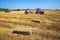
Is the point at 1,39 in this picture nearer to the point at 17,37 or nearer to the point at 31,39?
the point at 17,37

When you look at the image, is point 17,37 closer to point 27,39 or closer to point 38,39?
point 27,39

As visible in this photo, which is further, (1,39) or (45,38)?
(45,38)

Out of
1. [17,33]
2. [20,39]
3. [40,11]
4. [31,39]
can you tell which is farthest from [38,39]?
[40,11]

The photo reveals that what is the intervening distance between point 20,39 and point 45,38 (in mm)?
1394

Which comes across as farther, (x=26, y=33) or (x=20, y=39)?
(x=26, y=33)

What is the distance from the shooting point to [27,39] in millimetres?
7320

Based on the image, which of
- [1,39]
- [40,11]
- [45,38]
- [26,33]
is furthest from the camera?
[40,11]

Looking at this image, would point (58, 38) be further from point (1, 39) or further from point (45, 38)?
point (1, 39)

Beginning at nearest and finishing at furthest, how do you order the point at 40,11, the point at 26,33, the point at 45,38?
the point at 45,38 → the point at 26,33 → the point at 40,11

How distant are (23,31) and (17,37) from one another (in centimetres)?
87

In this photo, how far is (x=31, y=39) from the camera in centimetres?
736

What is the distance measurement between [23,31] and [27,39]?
1.09 m

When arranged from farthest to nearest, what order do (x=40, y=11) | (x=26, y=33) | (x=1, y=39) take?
(x=40, y=11) < (x=26, y=33) < (x=1, y=39)

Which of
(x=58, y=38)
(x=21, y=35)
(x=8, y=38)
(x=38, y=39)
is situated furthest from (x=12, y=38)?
(x=58, y=38)
